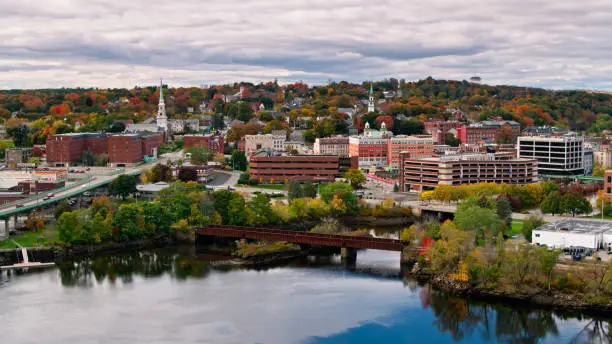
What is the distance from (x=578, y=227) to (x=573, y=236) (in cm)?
162

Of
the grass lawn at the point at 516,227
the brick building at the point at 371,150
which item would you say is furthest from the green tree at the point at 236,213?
the brick building at the point at 371,150

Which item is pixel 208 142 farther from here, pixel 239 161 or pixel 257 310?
pixel 257 310

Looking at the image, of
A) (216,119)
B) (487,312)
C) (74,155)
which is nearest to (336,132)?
(216,119)

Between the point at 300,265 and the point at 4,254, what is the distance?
903 cm

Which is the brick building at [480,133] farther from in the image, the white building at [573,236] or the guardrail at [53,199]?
the white building at [573,236]

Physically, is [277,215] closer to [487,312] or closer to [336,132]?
[487,312]

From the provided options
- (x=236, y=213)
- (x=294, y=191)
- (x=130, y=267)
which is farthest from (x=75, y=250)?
(x=294, y=191)

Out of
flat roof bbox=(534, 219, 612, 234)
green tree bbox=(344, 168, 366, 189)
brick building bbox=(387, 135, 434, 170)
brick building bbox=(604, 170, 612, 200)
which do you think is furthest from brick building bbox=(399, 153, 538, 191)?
flat roof bbox=(534, 219, 612, 234)

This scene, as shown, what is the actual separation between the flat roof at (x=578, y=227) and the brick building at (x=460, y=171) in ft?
44.7

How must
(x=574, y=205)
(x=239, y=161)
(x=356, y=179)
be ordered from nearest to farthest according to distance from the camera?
(x=574, y=205), (x=356, y=179), (x=239, y=161)

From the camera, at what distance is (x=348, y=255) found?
2620 centimetres

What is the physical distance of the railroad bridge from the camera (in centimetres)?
2541

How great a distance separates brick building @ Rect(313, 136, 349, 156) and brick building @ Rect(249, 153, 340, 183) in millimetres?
9001

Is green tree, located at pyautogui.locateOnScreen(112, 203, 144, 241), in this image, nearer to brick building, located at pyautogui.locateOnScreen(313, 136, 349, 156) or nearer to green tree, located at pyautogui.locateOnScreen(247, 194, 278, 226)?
green tree, located at pyautogui.locateOnScreen(247, 194, 278, 226)
